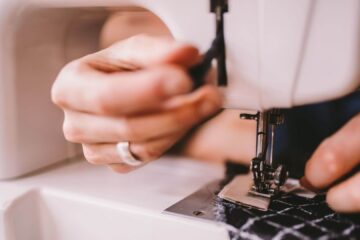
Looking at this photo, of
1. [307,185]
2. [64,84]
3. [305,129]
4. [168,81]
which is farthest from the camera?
[305,129]

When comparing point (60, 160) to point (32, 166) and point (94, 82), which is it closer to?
point (32, 166)

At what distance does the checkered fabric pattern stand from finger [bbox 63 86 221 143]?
0.14m

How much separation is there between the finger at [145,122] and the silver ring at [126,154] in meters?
0.01

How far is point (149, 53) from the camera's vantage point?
19.4 inches

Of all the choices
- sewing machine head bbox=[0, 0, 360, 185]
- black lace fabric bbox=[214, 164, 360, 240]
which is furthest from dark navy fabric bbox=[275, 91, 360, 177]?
sewing machine head bbox=[0, 0, 360, 185]

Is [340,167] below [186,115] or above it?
below

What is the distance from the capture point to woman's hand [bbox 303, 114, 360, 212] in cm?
56

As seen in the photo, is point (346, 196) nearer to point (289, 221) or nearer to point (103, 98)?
point (289, 221)

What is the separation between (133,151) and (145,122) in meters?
0.09

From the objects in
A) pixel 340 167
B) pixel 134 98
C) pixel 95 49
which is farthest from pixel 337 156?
pixel 95 49

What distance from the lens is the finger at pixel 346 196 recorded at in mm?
548

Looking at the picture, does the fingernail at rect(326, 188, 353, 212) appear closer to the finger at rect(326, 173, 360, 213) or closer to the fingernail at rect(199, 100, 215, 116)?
the finger at rect(326, 173, 360, 213)

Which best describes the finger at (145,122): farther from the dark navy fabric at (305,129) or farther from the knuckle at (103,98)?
the dark navy fabric at (305,129)

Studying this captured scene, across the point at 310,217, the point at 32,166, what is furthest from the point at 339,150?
the point at 32,166
